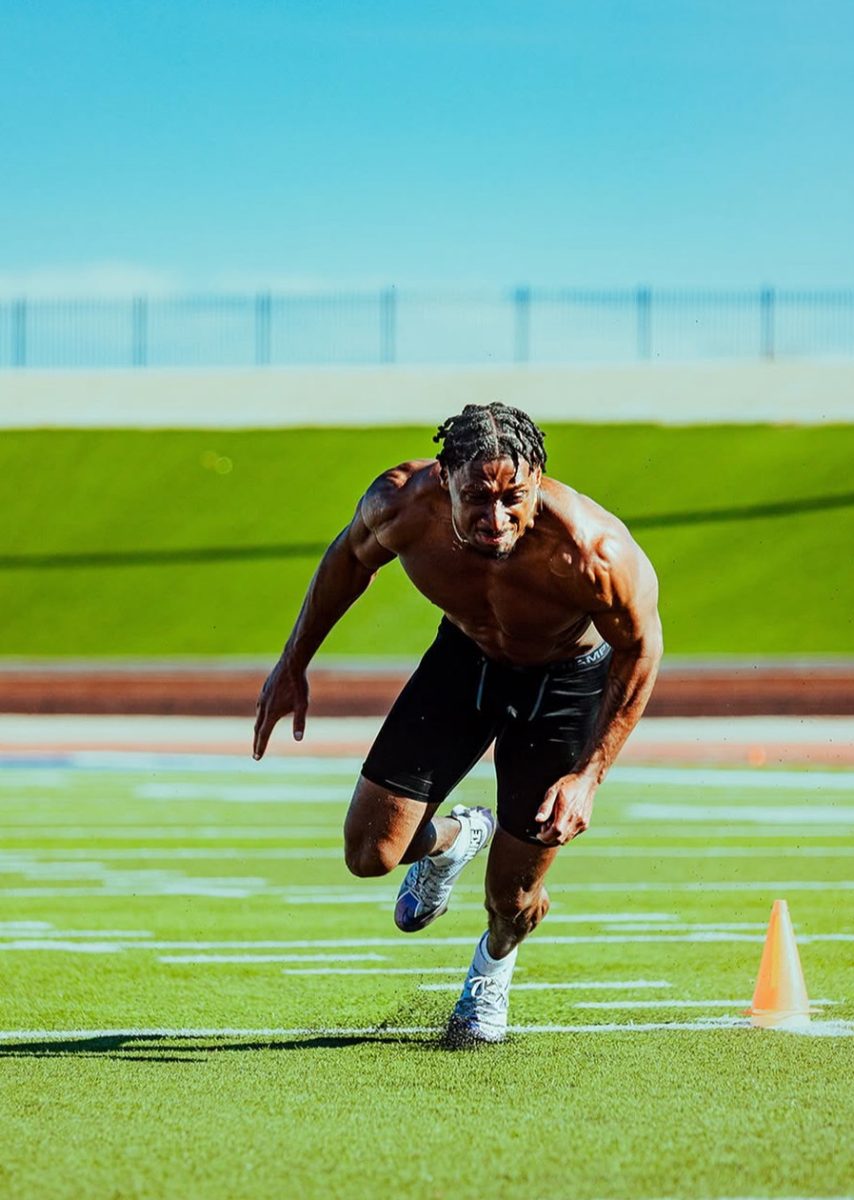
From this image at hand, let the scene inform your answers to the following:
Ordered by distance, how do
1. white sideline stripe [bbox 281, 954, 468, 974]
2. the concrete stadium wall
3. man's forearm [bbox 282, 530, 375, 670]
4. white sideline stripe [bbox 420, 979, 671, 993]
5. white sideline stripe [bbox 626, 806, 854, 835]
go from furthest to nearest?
the concrete stadium wall < white sideline stripe [bbox 626, 806, 854, 835] < white sideline stripe [bbox 281, 954, 468, 974] < white sideline stripe [bbox 420, 979, 671, 993] < man's forearm [bbox 282, 530, 375, 670]

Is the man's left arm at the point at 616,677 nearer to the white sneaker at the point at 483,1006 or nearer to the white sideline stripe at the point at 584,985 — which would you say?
the white sneaker at the point at 483,1006

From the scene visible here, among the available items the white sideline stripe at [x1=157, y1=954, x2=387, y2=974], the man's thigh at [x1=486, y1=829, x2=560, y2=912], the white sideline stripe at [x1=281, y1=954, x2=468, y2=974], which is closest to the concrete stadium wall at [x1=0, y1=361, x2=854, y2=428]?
the white sideline stripe at [x1=157, y1=954, x2=387, y2=974]

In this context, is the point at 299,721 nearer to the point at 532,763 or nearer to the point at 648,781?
the point at 532,763

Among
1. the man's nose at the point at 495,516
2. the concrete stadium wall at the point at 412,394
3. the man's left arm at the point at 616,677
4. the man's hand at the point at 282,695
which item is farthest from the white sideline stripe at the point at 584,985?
the concrete stadium wall at the point at 412,394

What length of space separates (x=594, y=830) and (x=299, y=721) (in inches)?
301

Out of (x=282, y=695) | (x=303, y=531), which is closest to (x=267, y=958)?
(x=282, y=695)

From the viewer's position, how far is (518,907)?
651cm

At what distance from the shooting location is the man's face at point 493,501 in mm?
5555

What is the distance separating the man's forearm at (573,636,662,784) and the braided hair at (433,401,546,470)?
679mm

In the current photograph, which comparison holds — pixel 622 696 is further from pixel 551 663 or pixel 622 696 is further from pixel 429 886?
pixel 429 886

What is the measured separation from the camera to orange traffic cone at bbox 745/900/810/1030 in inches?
266

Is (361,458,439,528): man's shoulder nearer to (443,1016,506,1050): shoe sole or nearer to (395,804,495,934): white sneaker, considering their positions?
(395,804,495,934): white sneaker

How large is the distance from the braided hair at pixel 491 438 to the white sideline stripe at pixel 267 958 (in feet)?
11.1

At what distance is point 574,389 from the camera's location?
39188mm
